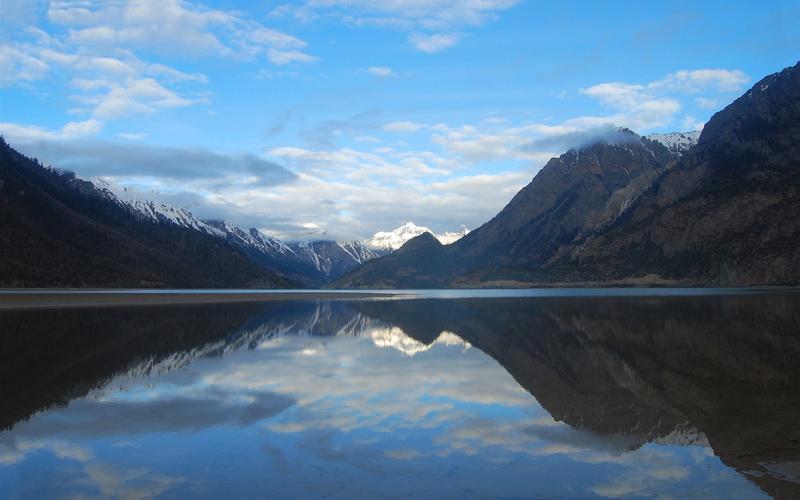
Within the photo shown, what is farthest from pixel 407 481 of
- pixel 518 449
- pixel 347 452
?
pixel 518 449

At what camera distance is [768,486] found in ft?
43.7

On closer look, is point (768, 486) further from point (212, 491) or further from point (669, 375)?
point (669, 375)

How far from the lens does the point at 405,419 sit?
816 inches

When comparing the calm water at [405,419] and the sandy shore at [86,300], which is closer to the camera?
the calm water at [405,419]

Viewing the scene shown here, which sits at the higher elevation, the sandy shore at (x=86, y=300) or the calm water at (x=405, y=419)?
the calm water at (x=405, y=419)

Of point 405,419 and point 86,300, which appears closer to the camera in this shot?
point 405,419

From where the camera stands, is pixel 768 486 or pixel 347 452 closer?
pixel 768 486

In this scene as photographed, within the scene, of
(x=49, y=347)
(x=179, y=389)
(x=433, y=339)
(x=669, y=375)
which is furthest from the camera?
(x=433, y=339)

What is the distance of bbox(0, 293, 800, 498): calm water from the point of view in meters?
14.0

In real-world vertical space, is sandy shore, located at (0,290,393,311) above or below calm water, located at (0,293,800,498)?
below

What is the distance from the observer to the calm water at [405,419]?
14.0 m

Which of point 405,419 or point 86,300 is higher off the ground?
point 405,419

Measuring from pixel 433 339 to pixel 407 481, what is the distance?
111 ft

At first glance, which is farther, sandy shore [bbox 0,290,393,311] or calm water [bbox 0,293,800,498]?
sandy shore [bbox 0,290,393,311]
